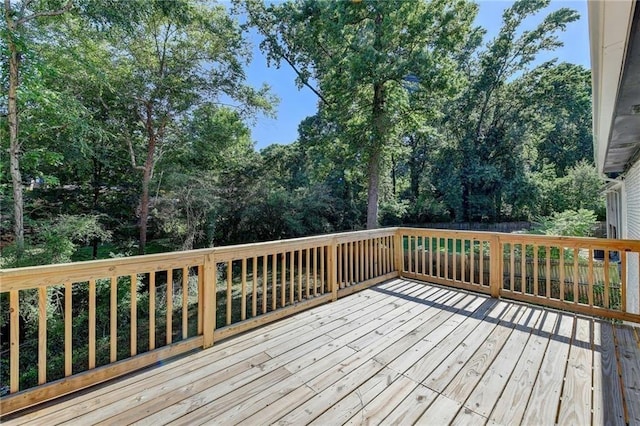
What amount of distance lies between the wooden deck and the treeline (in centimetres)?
532

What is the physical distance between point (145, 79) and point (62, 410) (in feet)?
33.9

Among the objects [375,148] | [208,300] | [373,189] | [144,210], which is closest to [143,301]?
[144,210]

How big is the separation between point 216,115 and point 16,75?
569cm

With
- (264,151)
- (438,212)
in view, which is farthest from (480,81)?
(264,151)

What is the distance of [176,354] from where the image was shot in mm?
2471

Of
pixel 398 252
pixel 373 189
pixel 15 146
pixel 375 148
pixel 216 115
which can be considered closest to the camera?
pixel 398 252

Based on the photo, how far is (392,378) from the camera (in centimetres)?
213

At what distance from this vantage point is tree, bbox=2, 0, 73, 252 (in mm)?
5449

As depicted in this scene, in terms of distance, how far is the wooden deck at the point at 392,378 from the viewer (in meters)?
1.76

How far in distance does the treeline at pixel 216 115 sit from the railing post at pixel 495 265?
19.7 feet

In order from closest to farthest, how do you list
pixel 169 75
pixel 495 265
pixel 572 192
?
pixel 495 265 → pixel 169 75 → pixel 572 192

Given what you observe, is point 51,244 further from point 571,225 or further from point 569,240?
point 571,225

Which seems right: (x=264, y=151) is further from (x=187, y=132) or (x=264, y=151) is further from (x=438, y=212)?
(x=438, y=212)

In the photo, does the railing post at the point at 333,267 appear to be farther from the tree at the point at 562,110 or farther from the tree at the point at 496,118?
the tree at the point at 562,110
